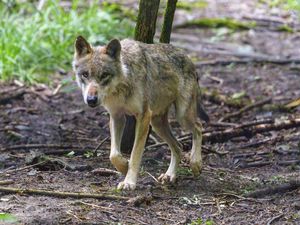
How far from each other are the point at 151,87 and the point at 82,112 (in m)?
3.73

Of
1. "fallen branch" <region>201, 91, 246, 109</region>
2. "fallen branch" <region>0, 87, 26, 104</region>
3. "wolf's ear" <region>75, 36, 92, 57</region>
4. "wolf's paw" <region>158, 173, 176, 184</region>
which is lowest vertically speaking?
"fallen branch" <region>0, 87, 26, 104</region>

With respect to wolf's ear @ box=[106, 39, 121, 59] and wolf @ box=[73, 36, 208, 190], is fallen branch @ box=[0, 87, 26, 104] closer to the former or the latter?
wolf @ box=[73, 36, 208, 190]

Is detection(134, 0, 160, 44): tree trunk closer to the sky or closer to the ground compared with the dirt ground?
closer to the sky

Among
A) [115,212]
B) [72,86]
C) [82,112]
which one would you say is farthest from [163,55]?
[72,86]

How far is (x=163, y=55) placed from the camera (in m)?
7.91

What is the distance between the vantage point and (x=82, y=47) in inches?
280

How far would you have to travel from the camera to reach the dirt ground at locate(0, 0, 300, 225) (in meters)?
6.33

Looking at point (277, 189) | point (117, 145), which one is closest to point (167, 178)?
point (117, 145)

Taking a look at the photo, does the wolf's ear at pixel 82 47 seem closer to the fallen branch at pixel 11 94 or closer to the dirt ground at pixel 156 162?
the dirt ground at pixel 156 162

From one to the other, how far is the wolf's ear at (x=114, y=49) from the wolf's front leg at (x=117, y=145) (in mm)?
741

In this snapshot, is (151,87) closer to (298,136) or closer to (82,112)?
(298,136)

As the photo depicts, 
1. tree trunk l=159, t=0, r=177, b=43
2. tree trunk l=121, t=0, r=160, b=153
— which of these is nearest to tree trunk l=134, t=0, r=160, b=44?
tree trunk l=121, t=0, r=160, b=153

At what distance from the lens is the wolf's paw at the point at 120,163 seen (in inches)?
289

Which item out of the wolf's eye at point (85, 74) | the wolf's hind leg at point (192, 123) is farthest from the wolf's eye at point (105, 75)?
the wolf's hind leg at point (192, 123)
